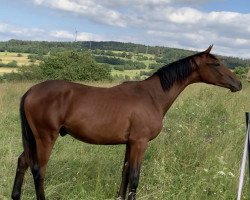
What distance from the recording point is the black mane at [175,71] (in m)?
4.67

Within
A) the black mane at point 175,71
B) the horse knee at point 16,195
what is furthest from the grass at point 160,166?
the black mane at point 175,71

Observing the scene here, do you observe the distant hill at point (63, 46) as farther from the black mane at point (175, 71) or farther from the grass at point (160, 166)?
the black mane at point (175, 71)

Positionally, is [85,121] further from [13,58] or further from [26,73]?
[13,58]

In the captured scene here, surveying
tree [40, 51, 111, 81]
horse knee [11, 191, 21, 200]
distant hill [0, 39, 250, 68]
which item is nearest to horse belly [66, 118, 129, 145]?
horse knee [11, 191, 21, 200]

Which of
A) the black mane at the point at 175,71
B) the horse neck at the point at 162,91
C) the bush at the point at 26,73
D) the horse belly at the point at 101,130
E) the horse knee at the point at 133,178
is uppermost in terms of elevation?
the black mane at the point at 175,71

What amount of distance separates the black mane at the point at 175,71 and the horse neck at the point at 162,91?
0.05 meters

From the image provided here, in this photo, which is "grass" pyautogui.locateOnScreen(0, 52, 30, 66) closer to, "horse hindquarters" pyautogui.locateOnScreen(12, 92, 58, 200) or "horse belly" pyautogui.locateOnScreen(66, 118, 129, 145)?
"horse hindquarters" pyautogui.locateOnScreen(12, 92, 58, 200)

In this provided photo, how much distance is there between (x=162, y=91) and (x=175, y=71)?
331 mm

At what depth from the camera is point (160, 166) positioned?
487 cm

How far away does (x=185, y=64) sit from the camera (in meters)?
4.69

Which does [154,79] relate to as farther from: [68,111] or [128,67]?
[128,67]

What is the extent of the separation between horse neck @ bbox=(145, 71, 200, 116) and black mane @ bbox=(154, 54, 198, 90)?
52 millimetres

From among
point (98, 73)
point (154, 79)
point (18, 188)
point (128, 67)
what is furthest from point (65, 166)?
point (128, 67)

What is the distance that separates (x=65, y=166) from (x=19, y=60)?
146 feet
